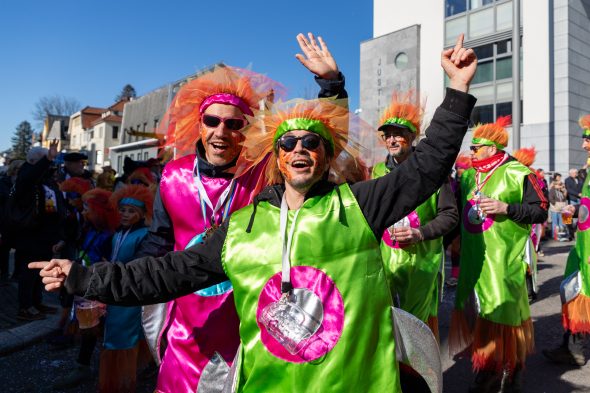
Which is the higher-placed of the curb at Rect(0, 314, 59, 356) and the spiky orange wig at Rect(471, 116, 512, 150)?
the spiky orange wig at Rect(471, 116, 512, 150)

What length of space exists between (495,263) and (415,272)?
3.14 ft

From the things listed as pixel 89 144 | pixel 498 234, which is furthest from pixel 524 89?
pixel 89 144

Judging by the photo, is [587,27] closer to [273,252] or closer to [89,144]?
[273,252]

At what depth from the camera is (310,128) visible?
1.99 m

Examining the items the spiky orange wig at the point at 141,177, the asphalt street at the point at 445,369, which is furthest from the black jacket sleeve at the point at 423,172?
the spiky orange wig at the point at 141,177

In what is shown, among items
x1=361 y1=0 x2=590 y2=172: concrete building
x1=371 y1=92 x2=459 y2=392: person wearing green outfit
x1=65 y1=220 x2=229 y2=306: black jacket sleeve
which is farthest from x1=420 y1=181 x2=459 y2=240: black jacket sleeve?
x1=361 y1=0 x2=590 y2=172: concrete building

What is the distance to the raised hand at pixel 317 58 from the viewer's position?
2.37 metres

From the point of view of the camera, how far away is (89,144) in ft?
204

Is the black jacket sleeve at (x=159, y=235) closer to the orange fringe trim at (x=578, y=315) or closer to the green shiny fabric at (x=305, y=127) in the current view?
the green shiny fabric at (x=305, y=127)

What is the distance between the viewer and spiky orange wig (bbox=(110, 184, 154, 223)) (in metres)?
4.14

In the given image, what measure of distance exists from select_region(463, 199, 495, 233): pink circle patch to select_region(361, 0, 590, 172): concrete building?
35.3ft

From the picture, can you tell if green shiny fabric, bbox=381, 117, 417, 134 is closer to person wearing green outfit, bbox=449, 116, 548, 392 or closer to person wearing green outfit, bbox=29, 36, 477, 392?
person wearing green outfit, bbox=449, 116, 548, 392

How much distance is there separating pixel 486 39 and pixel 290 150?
1886 centimetres

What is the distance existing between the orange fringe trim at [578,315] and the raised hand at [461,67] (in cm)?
328
